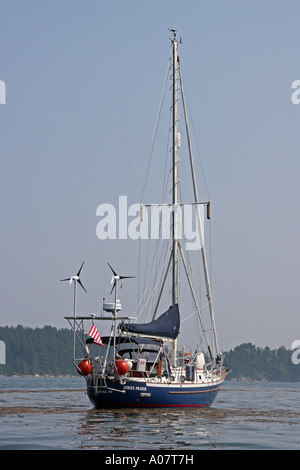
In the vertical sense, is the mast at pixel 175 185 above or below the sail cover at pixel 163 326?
above

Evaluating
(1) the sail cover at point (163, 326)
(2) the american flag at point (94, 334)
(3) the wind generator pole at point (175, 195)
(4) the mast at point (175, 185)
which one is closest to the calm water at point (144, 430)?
(2) the american flag at point (94, 334)

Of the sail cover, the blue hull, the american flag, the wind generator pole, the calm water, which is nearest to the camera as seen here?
the calm water

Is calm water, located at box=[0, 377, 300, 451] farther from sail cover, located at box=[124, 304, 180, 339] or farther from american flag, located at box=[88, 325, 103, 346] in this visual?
sail cover, located at box=[124, 304, 180, 339]

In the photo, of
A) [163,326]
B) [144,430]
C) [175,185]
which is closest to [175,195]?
[175,185]

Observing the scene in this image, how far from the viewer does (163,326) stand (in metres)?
53.6

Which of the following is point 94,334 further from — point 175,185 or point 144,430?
point 175,185

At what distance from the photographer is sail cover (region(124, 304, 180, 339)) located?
167 ft

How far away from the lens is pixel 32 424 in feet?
135

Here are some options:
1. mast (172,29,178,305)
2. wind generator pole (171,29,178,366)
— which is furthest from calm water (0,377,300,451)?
mast (172,29,178,305)

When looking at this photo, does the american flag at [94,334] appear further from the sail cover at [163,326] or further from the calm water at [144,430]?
the calm water at [144,430]

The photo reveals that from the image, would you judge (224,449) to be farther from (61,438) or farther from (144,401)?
(144,401)

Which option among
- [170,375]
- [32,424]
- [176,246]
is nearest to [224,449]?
[32,424]

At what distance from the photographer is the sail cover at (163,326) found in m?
50.9
